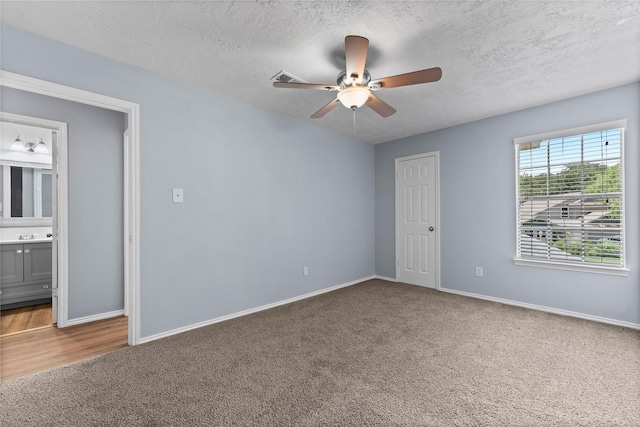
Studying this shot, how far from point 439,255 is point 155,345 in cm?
384

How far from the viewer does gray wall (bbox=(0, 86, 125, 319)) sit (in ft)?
10.0

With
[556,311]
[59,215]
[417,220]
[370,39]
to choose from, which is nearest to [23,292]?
[59,215]

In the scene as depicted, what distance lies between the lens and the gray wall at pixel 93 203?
121 inches

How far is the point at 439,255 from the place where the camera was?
4.37 meters

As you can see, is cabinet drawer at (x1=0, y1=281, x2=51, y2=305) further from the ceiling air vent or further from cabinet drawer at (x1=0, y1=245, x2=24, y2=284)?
the ceiling air vent

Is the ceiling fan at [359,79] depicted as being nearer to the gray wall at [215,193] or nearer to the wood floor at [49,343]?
the gray wall at [215,193]

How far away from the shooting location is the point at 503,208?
3.73 m

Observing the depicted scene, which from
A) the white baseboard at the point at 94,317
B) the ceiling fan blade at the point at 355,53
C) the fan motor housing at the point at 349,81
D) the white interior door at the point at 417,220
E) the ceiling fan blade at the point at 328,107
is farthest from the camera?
the white interior door at the point at 417,220

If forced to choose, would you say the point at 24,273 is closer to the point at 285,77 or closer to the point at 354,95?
the point at 285,77

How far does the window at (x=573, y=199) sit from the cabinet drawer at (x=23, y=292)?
622 cm

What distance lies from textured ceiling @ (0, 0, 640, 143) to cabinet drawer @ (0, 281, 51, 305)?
327cm

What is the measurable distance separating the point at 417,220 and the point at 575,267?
2.01 metres

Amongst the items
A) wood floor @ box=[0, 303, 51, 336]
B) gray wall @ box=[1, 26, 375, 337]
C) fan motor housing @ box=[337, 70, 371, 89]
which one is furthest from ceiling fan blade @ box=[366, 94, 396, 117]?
wood floor @ box=[0, 303, 51, 336]

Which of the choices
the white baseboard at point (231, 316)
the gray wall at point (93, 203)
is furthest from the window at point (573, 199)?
the gray wall at point (93, 203)
